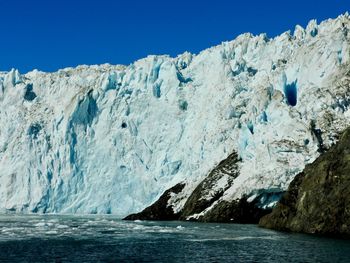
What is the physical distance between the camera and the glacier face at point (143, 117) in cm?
12038

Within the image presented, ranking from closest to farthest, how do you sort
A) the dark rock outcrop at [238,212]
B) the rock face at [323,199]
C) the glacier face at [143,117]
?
the rock face at [323,199], the dark rock outcrop at [238,212], the glacier face at [143,117]

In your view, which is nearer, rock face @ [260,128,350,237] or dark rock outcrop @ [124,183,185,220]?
rock face @ [260,128,350,237]

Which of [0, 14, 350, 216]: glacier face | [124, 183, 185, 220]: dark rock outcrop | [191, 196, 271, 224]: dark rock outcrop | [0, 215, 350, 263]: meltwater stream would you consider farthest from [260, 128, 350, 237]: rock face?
[0, 14, 350, 216]: glacier face

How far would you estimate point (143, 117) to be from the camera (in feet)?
486

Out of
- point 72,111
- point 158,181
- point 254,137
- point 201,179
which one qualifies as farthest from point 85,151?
point 254,137

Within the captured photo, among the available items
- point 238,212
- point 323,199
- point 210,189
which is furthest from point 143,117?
point 323,199

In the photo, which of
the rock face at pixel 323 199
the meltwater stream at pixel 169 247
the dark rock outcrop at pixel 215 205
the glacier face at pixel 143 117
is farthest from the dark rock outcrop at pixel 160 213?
the meltwater stream at pixel 169 247

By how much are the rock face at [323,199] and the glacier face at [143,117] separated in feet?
130

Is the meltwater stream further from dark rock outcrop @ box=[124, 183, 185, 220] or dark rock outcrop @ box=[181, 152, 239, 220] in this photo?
dark rock outcrop @ box=[124, 183, 185, 220]

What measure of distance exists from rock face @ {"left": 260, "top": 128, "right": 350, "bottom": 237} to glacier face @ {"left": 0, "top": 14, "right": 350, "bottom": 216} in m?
39.6

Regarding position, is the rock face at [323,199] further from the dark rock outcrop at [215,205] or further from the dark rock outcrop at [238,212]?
the dark rock outcrop at [215,205]

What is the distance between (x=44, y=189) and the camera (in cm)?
14212

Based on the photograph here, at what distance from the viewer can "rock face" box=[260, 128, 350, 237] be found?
62656 millimetres

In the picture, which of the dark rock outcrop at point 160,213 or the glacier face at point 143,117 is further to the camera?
the glacier face at point 143,117
